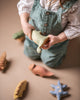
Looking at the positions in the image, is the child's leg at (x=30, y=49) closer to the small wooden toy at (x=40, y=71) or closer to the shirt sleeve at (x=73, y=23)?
the small wooden toy at (x=40, y=71)

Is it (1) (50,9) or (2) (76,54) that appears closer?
(1) (50,9)

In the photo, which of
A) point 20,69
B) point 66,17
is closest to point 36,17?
point 66,17

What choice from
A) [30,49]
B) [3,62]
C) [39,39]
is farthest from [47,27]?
[3,62]

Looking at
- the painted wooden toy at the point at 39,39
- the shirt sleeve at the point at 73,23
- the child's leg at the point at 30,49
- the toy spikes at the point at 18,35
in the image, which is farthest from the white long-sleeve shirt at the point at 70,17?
the toy spikes at the point at 18,35

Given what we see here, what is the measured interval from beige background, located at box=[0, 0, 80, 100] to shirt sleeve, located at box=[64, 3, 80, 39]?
0.30 m

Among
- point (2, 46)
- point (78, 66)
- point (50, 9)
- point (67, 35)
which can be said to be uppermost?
point (50, 9)

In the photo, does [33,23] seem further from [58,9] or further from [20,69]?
[20,69]

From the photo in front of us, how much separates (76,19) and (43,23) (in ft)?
0.55

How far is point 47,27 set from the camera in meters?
0.77

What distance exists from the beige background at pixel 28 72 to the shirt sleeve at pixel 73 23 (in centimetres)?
30

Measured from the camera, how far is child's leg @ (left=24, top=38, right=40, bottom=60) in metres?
0.93

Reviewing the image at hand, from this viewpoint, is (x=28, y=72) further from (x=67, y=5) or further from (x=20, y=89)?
(x=67, y=5)

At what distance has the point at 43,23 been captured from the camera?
0.75 metres

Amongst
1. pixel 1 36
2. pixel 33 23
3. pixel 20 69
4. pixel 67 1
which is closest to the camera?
pixel 67 1
